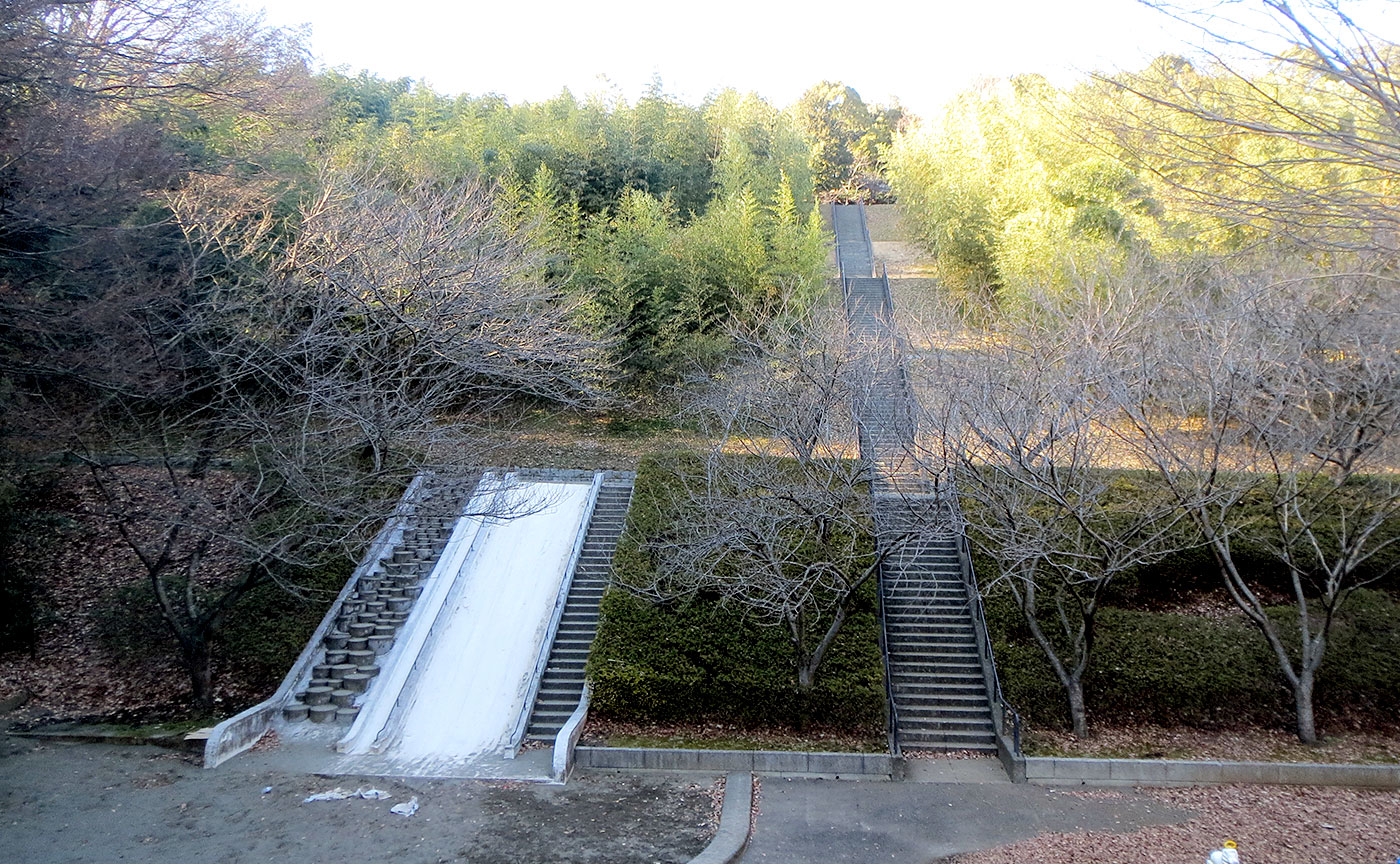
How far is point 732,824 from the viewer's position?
958 centimetres

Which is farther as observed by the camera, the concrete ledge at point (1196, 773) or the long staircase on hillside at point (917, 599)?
the long staircase on hillside at point (917, 599)

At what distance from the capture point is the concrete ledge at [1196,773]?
10461 mm

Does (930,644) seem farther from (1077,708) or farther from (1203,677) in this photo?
(1203,677)

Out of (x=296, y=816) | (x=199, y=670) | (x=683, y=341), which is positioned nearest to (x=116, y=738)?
(x=199, y=670)

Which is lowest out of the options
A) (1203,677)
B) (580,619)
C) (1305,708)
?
(1305,708)

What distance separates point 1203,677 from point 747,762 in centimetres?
613

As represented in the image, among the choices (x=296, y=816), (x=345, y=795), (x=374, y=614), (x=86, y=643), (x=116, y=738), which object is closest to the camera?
(x=296, y=816)

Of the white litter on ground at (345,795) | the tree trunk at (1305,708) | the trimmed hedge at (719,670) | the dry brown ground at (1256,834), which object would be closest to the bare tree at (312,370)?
the white litter on ground at (345,795)

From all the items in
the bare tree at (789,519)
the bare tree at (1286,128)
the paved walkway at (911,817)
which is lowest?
the paved walkway at (911,817)

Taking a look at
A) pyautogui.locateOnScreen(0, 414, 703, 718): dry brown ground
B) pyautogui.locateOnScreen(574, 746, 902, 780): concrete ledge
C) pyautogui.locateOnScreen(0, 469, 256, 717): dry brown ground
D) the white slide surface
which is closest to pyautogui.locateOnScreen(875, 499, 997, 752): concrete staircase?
pyautogui.locateOnScreen(574, 746, 902, 780): concrete ledge

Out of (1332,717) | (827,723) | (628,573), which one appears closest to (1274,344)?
(1332,717)

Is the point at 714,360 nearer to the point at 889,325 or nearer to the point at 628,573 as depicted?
the point at 889,325

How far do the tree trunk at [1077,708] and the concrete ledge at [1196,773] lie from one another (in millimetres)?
878

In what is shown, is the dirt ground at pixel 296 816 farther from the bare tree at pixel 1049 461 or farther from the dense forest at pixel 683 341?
the bare tree at pixel 1049 461
